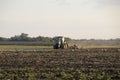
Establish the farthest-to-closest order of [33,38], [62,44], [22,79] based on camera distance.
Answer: [33,38]
[62,44]
[22,79]

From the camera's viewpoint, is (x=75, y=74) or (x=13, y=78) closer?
(x=13, y=78)

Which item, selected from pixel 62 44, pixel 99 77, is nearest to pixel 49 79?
pixel 99 77

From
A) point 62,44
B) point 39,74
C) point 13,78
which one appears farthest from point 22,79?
point 62,44

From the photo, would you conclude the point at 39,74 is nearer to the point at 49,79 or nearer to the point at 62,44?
the point at 49,79

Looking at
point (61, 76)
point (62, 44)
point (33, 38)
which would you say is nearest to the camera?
point (61, 76)

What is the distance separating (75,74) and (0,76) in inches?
164

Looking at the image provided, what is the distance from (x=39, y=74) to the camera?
20.3m

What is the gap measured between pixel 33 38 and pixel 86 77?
9788cm

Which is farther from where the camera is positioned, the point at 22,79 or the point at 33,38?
the point at 33,38

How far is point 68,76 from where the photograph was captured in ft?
63.1

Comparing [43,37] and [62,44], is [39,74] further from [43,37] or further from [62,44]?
[43,37]

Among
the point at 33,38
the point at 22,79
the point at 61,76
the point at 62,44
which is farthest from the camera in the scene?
the point at 33,38

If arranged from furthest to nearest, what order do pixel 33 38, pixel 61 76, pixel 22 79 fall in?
pixel 33 38
pixel 61 76
pixel 22 79

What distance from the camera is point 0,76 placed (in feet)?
63.0
